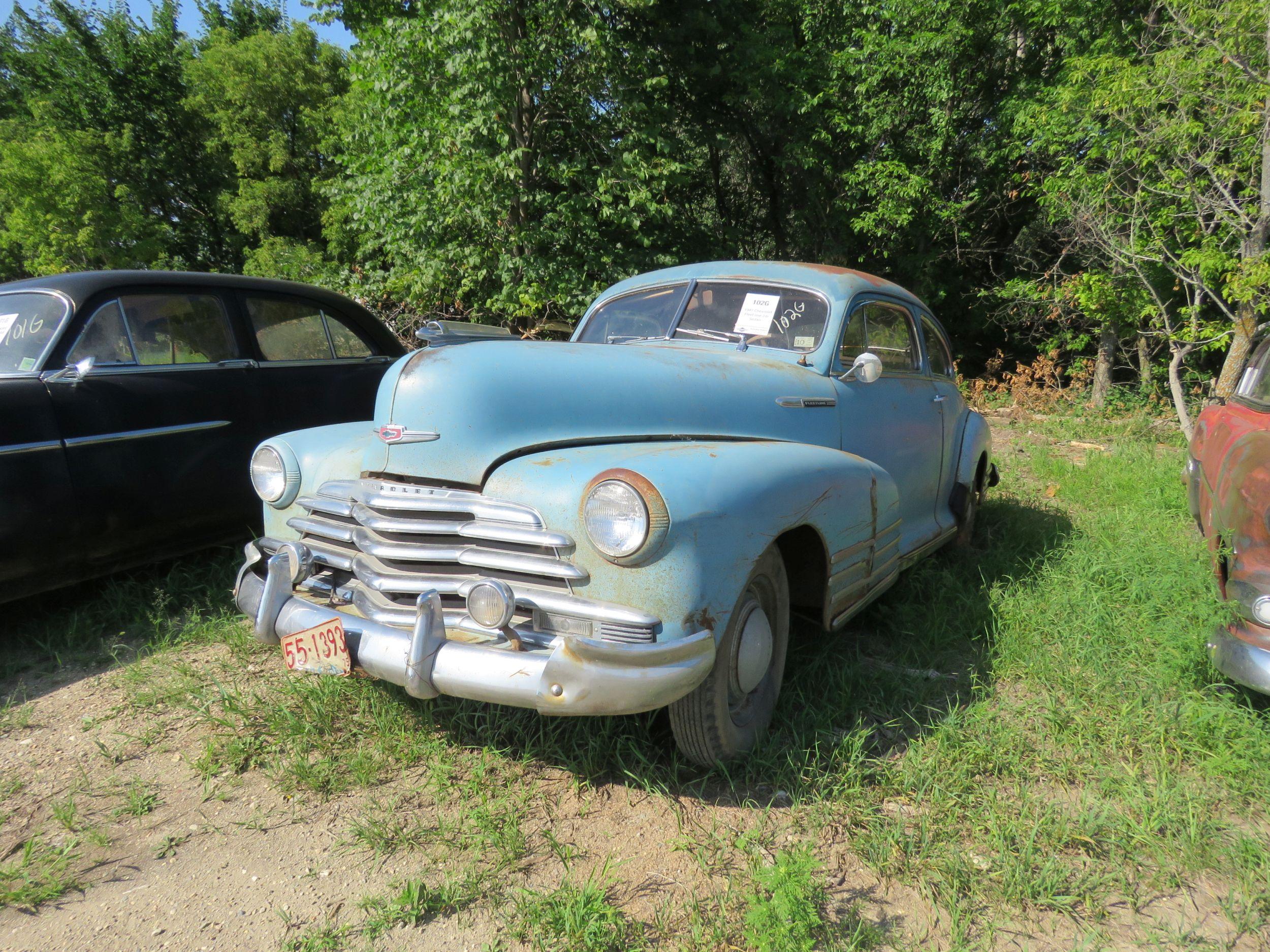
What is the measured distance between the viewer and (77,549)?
3.33 metres

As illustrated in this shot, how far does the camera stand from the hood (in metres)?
2.29

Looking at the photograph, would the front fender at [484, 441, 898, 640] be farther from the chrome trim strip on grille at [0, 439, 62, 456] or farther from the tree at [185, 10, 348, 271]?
the tree at [185, 10, 348, 271]

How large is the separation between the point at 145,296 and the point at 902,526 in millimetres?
3900

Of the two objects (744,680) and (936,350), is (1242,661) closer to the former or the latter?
(744,680)

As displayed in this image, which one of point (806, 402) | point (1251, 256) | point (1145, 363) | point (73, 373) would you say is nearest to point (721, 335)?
point (806, 402)

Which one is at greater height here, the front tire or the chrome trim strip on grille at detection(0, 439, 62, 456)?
the chrome trim strip on grille at detection(0, 439, 62, 456)

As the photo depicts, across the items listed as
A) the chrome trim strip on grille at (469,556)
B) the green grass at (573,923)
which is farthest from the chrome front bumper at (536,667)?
the green grass at (573,923)

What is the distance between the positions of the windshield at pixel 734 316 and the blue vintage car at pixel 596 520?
13 mm

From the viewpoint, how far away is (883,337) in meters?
3.71

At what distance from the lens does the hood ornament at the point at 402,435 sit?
231cm

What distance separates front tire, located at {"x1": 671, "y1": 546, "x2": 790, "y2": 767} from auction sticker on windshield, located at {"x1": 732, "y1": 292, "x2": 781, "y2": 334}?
1264mm

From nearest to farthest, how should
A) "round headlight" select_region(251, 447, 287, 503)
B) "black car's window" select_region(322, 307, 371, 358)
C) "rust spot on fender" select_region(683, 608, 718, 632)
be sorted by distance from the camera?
"rust spot on fender" select_region(683, 608, 718, 632) → "round headlight" select_region(251, 447, 287, 503) → "black car's window" select_region(322, 307, 371, 358)

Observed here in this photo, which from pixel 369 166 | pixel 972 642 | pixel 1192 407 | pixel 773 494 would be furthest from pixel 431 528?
pixel 1192 407

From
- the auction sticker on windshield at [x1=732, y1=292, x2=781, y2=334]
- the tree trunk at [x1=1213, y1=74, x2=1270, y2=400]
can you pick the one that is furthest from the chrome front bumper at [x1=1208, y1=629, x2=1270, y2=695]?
the tree trunk at [x1=1213, y1=74, x2=1270, y2=400]
